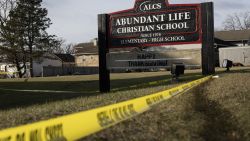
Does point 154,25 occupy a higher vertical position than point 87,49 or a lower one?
lower

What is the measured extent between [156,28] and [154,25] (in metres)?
0.15

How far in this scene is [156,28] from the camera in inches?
634

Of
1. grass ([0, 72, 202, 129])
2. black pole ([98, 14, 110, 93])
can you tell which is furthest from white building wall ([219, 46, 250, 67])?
black pole ([98, 14, 110, 93])

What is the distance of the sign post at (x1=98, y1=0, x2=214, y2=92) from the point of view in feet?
51.4

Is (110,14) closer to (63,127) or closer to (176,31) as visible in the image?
(176,31)

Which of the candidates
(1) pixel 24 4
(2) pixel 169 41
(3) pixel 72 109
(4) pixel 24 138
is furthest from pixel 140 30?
(1) pixel 24 4

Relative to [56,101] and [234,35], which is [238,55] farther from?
[56,101]

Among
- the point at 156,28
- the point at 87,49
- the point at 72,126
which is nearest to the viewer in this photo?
the point at 72,126

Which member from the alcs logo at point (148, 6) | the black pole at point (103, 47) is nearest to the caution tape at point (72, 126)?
the alcs logo at point (148, 6)

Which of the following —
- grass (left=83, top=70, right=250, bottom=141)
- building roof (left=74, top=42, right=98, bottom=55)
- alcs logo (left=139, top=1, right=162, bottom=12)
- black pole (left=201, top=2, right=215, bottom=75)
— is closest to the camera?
grass (left=83, top=70, right=250, bottom=141)

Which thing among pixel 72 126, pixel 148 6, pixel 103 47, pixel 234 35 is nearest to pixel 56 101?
pixel 103 47

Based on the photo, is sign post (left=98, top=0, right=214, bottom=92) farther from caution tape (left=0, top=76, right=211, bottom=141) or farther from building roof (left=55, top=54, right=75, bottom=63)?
building roof (left=55, top=54, right=75, bottom=63)

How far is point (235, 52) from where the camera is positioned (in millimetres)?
70938

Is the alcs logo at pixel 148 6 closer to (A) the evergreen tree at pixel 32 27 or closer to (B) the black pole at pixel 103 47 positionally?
(B) the black pole at pixel 103 47
